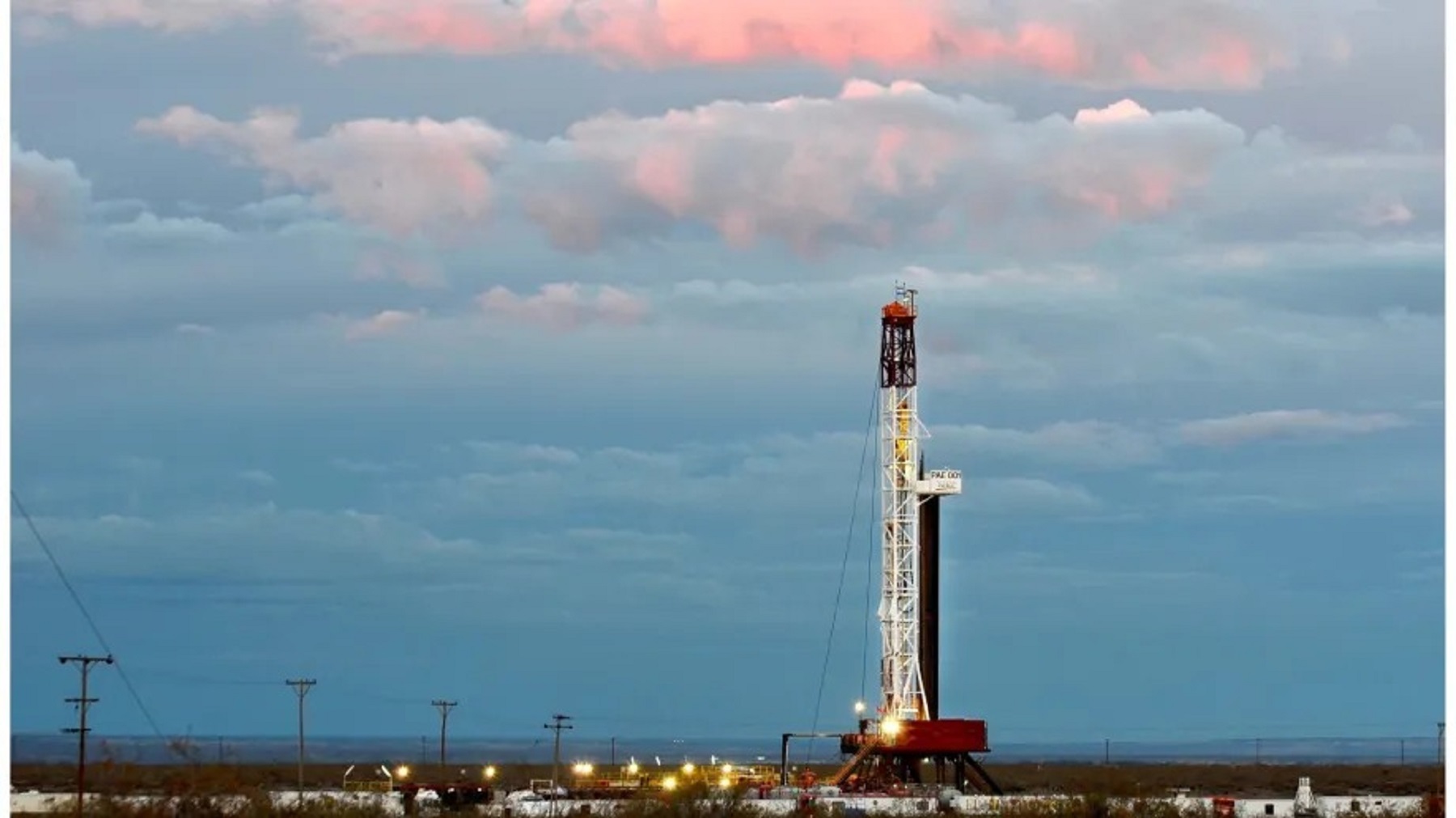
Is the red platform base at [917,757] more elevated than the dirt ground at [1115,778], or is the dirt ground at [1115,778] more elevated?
the red platform base at [917,757]

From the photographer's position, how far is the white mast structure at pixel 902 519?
2383 inches

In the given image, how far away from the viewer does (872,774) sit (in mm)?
61000

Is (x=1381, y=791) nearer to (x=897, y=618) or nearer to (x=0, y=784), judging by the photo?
(x=897, y=618)

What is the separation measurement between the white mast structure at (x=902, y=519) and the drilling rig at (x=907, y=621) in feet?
A: 0.07

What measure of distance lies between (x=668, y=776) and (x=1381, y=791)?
1428 inches

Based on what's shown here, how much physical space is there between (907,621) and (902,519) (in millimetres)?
2691

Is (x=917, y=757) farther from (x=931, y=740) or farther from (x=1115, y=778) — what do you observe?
(x=1115, y=778)

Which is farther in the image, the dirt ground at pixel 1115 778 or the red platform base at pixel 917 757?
the dirt ground at pixel 1115 778

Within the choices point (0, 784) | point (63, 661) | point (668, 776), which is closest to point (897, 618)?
point (668, 776)

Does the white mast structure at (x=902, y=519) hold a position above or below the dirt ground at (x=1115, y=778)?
above

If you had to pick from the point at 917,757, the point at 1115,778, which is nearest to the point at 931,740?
the point at 917,757

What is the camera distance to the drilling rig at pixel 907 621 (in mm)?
60469

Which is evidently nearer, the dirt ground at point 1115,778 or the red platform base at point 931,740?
the red platform base at point 931,740

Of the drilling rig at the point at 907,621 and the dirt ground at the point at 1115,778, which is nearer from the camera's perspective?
the drilling rig at the point at 907,621
